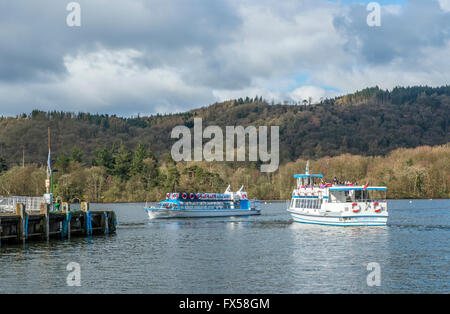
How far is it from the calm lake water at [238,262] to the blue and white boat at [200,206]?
38.6m

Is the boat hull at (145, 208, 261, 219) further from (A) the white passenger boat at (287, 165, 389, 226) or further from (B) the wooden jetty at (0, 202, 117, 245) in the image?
(A) the white passenger boat at (287, 165, 389, 226)

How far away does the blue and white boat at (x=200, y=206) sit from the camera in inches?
4653

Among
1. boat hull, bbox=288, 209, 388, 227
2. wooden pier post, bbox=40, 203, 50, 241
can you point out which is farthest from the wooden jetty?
boat hull, bbox=288, 209, 388, 227

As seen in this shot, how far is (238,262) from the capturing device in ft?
169

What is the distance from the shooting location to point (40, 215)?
63.4 meters

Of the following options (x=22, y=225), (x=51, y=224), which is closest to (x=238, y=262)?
(x=22, y=225)

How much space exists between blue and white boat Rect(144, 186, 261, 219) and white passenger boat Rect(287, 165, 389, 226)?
37226mm

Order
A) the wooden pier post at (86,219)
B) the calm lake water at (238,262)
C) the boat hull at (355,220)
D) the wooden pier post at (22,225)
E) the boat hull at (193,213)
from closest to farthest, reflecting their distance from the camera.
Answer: the calm lake water at (238,262), the wooden pier post at (22,225), the wooden pier post at (86,219), the boat hull at (355,220), the boat hull at (193,213)

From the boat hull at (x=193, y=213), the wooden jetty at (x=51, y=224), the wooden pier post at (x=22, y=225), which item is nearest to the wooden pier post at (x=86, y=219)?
the wooden jetty at (x=51, y=224)

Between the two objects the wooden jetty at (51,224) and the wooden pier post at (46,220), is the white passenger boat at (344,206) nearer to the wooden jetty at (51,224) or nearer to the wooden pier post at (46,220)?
the wooden jetty at (51,224)

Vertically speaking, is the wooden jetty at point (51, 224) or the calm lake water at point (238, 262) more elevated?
the wooden jetty at point (51, 224)

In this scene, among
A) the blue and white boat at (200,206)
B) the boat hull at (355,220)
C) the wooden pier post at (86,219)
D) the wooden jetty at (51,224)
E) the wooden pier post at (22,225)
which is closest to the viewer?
the wooden pier post at (22,225)
